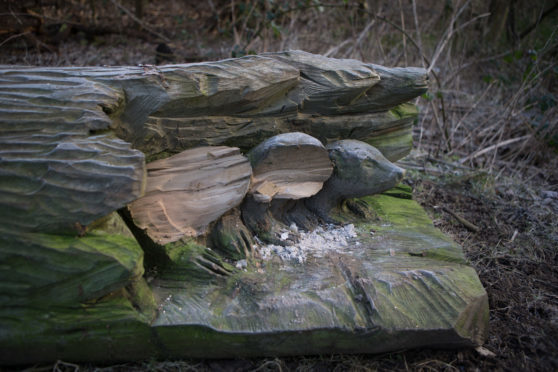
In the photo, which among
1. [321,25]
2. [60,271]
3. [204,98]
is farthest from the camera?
[321,25]

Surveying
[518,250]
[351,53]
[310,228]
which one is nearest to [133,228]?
[310,228]

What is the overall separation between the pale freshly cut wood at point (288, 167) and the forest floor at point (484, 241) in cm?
97

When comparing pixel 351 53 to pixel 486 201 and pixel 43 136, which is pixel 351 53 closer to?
pixel 486 201

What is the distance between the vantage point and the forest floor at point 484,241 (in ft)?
6.70

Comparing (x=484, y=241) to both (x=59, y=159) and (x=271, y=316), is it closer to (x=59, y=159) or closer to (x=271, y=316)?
(x=271, y=316)

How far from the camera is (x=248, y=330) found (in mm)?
1899

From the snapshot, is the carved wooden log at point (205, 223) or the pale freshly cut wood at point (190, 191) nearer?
the carved wooden log at point (205, 223)

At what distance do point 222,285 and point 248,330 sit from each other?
30cm

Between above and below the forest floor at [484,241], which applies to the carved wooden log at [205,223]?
above

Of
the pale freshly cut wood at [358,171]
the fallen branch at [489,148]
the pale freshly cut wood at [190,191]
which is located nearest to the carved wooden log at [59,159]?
the pale freshly cut wood at [190,191]

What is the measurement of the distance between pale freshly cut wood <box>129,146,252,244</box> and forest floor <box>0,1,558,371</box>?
2.20ft

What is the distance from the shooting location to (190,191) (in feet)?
7.43

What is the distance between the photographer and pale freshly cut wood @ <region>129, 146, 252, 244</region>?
213cm

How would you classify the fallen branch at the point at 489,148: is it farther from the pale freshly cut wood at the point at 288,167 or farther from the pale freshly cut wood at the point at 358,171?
the pale freshly cut wood at the point at 288,167
